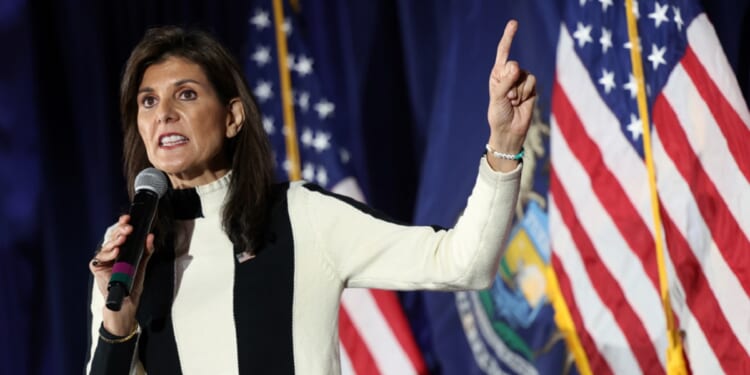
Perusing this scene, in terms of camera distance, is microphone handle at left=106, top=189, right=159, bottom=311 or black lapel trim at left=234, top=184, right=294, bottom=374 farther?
black lapel trim at left=234, top=184, right=294, bottom=374

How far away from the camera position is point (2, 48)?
338 cm

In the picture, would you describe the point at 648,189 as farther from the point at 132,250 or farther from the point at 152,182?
the point at 132,250

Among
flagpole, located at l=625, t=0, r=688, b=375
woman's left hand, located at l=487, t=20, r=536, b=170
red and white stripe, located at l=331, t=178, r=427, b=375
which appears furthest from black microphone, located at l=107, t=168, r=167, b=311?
red and white stripe, located at l=331, t=178, r=427, b=375

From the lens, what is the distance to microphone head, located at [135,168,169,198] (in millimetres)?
1652

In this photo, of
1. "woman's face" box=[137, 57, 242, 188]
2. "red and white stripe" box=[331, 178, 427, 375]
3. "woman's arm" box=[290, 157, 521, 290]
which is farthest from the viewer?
"red and white stripe" box=[331, 178, 427, 375]

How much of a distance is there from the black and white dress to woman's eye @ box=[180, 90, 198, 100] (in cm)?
16

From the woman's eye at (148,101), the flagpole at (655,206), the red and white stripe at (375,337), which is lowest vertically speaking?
the red and white stripe at (375,337)

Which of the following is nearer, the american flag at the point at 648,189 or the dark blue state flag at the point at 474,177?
the american flag at the point at 648,189

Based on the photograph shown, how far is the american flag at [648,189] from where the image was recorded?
2672mm

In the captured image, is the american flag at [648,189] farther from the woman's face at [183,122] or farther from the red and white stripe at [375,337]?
the woman's face at [183,122]

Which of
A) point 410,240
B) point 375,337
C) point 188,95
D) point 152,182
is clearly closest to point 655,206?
point 375,337

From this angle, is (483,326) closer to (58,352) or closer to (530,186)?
(530,186)

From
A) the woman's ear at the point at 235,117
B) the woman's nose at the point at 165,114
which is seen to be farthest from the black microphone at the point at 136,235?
the woman's ear at the point at 235,117

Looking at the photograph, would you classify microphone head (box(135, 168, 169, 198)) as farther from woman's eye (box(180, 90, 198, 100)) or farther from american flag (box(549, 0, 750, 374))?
american flag (box(549, 0, 750, 374))
